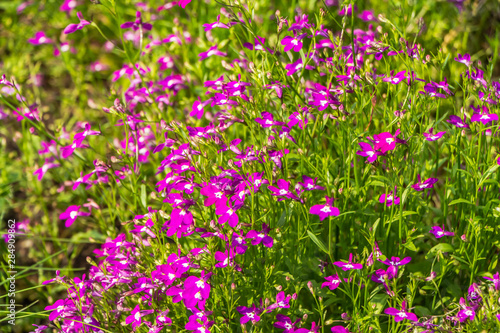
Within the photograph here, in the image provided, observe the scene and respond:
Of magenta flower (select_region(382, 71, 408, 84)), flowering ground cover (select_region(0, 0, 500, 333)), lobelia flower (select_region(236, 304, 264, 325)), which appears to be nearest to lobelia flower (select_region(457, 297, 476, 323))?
flowering ground cover (select_region(0, 0, 500, 333))

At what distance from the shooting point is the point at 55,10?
17.2 feet

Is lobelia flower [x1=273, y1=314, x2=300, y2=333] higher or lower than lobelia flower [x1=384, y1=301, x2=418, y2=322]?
above

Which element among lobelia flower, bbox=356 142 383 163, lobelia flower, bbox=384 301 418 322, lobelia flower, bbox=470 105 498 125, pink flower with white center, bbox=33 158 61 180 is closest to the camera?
lobelia flower, bbox=384 301 418 322

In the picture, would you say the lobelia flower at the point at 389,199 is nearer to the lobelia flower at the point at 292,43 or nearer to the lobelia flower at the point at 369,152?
the lobelia flower at the point at 369,152

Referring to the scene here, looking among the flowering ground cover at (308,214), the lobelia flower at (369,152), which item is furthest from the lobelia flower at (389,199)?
the lobelia flower at (369,152)

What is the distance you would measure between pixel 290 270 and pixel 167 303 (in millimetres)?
573

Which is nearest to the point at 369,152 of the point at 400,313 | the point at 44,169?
the point at 400,313

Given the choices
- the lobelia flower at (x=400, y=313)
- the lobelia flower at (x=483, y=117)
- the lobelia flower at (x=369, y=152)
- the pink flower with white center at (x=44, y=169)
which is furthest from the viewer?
the pink flower with white center at (x=44, y=169)

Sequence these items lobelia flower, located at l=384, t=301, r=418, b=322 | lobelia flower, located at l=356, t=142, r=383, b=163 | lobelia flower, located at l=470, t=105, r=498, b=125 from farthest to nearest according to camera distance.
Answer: lobelia flower, located at l=470, t=105, r=498, b=125 → lobelia flower, located at l=356, t=142, r=383, b=163 → lobelia flower, located at l=384, t=301, r=418, b=322

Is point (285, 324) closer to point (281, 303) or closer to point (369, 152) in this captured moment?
point (281, 303)

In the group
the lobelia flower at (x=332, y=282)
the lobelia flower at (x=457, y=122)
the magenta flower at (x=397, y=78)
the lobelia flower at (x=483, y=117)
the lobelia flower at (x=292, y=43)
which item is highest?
the lobelia flower at (x=292, y=43)

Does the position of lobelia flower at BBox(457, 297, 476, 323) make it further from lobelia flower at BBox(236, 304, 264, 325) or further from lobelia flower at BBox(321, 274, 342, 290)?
lobelia flower at BBox(236, 304, 264, 325)

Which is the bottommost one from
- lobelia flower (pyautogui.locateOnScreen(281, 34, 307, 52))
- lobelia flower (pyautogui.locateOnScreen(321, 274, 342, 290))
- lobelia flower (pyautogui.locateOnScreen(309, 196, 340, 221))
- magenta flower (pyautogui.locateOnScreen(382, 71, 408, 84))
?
lobelia flower (pyautogui.locateOnScreen(321, 274, 342, 290))

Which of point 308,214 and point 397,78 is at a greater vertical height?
point 397,78
